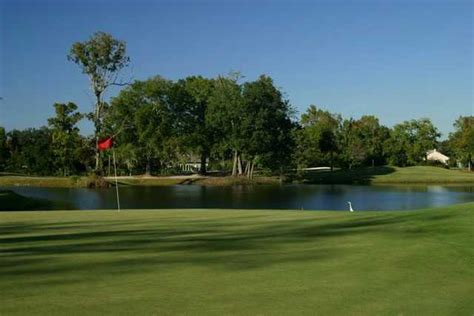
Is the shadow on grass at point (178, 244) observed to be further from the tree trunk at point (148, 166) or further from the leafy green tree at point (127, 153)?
the tree trunk at point (148, 166)

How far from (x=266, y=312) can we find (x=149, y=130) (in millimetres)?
79173

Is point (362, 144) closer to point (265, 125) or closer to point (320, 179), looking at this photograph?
point (320, 179)

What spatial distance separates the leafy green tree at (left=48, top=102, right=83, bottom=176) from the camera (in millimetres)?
84562


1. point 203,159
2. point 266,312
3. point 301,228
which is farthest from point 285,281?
point 203,159

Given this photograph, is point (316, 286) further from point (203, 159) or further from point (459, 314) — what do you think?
point (203, 159)

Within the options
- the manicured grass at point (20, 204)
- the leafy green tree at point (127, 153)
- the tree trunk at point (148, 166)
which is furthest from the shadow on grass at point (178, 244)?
the tree trunk at point (148, 166)

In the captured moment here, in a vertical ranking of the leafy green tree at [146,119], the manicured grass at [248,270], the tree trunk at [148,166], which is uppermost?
the leafy green tree at [146,119]

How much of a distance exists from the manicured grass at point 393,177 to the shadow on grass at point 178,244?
234ft

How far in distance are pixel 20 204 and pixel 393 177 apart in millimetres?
60067

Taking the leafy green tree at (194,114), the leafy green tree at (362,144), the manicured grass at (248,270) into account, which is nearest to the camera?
the manicured grass at (248,270)

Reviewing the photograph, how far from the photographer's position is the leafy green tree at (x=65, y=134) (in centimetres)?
8456

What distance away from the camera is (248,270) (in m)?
7.71

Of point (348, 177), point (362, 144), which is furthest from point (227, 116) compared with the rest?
point (362, 144)

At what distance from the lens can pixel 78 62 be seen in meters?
82.6
